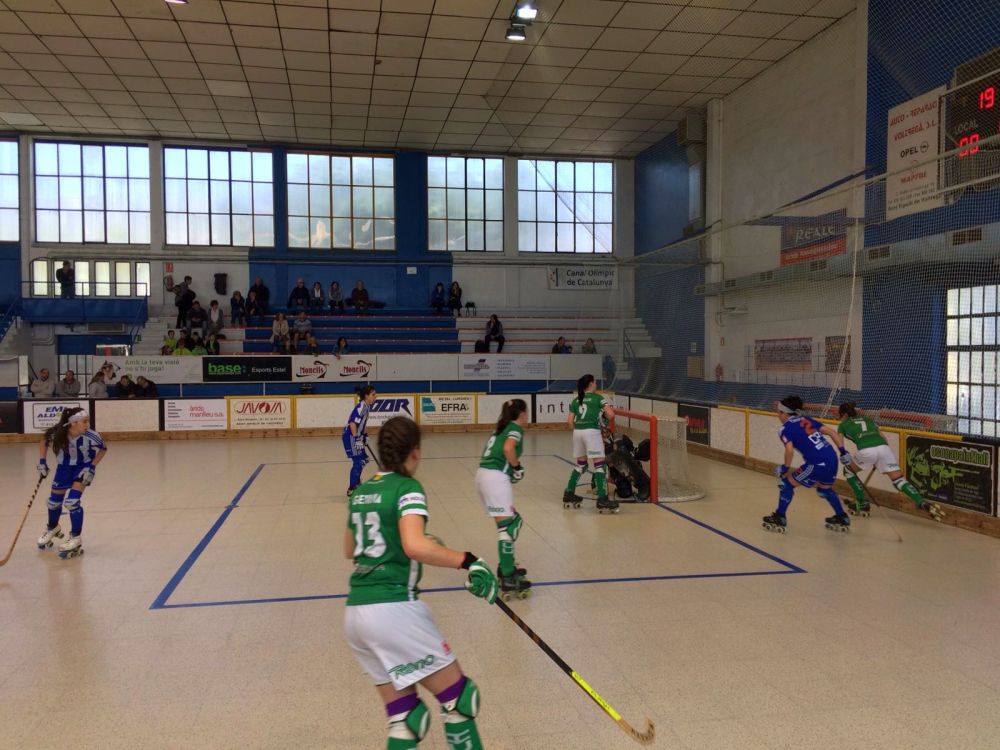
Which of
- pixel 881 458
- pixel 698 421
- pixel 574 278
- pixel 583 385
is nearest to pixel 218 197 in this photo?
pixel 574 278

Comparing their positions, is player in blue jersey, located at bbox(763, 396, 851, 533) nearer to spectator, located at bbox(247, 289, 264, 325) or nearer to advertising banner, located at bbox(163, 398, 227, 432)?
advertising banner, located at bbox(163, 398, 227, 432)

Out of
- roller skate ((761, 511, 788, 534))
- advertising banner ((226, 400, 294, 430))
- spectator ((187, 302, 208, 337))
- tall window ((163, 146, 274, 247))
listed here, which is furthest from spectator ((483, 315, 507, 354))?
roller skate ((761, 511, 788, 534))

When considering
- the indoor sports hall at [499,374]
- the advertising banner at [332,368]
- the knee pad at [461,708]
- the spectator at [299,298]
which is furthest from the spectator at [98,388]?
the knee pad at [461,708]

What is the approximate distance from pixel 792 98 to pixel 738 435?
885cm

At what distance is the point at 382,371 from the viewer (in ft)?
72.2

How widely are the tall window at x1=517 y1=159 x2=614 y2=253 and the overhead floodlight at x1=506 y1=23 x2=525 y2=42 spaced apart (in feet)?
36.7

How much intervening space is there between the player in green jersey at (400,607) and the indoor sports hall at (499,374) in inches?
0.7

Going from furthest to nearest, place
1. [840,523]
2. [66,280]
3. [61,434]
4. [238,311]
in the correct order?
1. [238,311]
2. [66,280]
3. [840,523]
4. [61,434]

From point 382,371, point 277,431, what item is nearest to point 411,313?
point 382,371

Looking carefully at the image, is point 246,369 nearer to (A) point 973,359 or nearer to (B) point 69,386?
(B) point 69,386

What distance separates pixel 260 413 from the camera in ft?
62.5

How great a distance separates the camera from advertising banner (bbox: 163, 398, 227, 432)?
61.0 feet

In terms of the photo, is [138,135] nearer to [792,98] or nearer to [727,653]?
[792,98]

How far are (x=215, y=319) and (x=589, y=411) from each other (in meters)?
17.5
